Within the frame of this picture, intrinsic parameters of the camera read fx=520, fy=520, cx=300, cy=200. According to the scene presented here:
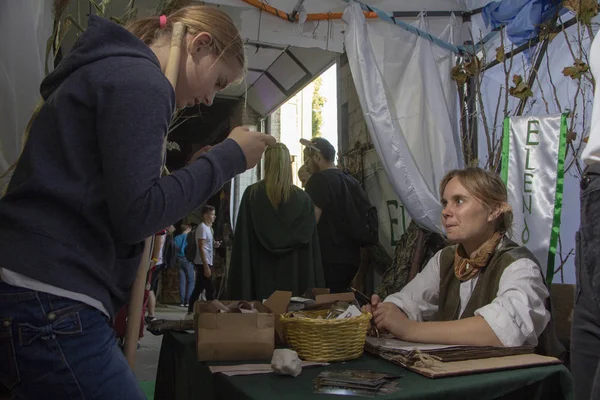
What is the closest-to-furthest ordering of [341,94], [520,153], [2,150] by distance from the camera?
[2,150] < [520,153] < [341,94]

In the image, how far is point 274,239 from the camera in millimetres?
3332

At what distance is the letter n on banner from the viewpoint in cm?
270

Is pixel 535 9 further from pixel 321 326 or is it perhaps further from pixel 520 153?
pixel 321 326

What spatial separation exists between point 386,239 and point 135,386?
372 centimetres

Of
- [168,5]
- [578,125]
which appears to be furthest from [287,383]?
[578,125]

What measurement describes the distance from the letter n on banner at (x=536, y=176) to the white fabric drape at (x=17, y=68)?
2314mm

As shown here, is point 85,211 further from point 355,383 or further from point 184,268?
point 184,268

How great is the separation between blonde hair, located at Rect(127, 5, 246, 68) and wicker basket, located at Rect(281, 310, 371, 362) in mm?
671

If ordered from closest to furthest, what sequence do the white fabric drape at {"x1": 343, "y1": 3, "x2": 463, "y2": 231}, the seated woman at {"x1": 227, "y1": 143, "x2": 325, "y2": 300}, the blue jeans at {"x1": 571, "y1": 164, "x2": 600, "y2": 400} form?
the blue jeans at {"x1": 571, "y1": 164, "x2": 600, "y2": 400}, the white fabric drape at {"x1": 343, "y1": 3, "x2": 463, "y2": 231}, the seated woman at {"x1": 227, "y1": 143, "x2": 325, "y2": 300}

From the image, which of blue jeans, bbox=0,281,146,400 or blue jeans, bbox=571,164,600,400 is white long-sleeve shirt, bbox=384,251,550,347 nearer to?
blue jeans, bbox=571,164,600,400

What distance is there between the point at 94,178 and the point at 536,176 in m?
2.45

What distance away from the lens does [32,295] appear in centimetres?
85

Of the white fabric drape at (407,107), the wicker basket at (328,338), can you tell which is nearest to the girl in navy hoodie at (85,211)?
the wicker basket at (328,338)

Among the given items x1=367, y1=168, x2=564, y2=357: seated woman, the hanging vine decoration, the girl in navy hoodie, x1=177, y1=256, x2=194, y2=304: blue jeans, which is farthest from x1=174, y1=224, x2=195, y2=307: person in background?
the girl in navy hoodie
